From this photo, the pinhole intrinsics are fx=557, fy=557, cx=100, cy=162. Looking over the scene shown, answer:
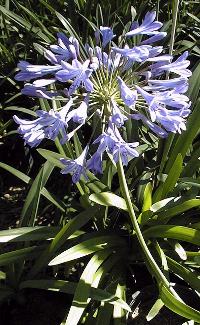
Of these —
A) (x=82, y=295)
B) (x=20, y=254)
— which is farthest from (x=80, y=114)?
(x=20, y=254)

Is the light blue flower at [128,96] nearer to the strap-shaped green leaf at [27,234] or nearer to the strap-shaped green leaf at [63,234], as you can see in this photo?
the strap-shaped green leaf at [63,234]

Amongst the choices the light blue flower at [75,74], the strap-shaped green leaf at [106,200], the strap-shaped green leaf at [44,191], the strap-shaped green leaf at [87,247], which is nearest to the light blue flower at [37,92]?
the light blue flower at [75,74]

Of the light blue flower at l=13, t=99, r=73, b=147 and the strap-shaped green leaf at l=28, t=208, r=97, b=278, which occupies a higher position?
the light blue flower at l=13, t=99, r=73, b=147

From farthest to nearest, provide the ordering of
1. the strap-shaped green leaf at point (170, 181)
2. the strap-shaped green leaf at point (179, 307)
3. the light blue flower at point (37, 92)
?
1. the strap-shaped green leaf at point (170, 181)
2. the strap-shaped green leaf at point (179, 307)
3. the light blue flower at point (37, 92)

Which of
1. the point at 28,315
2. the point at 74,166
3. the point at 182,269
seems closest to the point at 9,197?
the point at 28,315

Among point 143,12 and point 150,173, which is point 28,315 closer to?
point 150,173

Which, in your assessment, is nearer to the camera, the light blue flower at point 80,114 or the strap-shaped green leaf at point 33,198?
A: the light blue flower at point 80,114

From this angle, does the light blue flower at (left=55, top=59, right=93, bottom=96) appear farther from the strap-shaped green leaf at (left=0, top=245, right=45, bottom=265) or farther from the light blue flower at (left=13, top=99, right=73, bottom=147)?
the strap-shaped green leaf at (left=0, top=245, right=45, bottom=265)

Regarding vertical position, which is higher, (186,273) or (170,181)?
(170,181)

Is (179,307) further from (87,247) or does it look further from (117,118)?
(117,118)

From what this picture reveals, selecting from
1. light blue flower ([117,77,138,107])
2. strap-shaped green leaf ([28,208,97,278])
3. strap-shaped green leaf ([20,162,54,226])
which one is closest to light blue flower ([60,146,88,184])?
light blue flower ([117,77,138,107])

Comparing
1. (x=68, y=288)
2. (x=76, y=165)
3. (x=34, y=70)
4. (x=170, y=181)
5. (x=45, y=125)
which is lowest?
(x=68, y=288)
